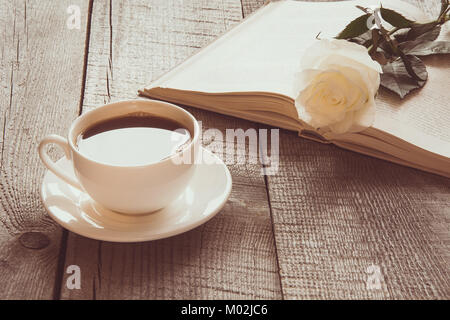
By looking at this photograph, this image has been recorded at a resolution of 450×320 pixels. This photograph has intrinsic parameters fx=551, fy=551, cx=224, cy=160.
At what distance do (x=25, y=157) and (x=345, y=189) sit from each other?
1.55ft

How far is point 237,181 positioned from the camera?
0.81m

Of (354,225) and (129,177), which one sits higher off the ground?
(129,177)

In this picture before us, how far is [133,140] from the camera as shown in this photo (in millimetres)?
705

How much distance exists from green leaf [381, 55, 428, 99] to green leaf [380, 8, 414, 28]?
0.07 meters

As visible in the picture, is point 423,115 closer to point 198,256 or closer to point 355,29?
point 355,29

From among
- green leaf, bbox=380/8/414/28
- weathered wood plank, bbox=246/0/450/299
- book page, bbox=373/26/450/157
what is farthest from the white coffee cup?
green leaf, bbox=380/8/414/28

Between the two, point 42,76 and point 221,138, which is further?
point 42,76

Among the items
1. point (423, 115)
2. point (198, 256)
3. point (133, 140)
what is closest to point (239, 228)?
point (198, 256)

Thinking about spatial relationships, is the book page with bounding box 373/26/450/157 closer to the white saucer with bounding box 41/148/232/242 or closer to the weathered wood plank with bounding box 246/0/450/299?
the weathered wood plank with bounding box 246/0/450/299

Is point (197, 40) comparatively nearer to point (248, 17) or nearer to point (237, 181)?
point (248, 17)

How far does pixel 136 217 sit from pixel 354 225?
284 mm

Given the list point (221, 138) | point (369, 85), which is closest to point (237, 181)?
point (221, 138)

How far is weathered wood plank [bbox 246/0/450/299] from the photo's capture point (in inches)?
25.3
